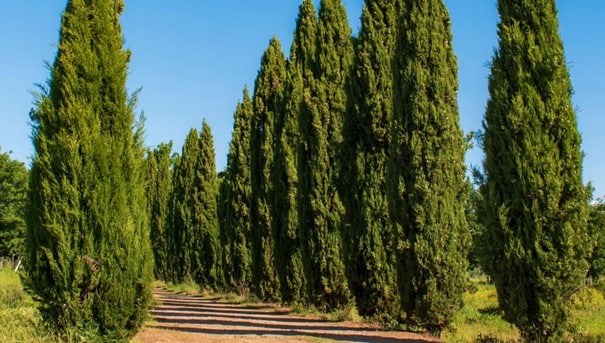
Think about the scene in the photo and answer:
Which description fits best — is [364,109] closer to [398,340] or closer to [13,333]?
[398,340]

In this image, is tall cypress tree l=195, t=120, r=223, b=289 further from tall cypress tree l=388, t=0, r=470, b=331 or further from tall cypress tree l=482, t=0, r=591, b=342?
tall cypress tree l=482, t=0, r=591, b=342

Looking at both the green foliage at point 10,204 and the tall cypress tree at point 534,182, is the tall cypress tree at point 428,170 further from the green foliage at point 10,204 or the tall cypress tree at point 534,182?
the green foliage at point 10,204

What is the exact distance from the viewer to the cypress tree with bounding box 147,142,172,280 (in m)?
33.5

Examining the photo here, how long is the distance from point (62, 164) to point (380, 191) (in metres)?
6.68

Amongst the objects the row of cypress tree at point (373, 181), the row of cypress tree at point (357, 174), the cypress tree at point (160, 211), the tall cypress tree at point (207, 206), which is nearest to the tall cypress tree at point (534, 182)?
the row of cypress tree at point (373, 181)

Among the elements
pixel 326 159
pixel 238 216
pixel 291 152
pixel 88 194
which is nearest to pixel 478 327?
pixel 326 159

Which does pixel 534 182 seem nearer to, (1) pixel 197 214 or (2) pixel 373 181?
(2) pixel 373 181

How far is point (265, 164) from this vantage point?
19.6 metres

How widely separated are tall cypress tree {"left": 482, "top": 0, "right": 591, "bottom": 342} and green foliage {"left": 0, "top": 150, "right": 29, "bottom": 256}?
150ft

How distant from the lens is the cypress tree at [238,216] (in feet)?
72.4

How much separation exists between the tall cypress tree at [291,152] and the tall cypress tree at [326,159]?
0.74m

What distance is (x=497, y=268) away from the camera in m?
7.94

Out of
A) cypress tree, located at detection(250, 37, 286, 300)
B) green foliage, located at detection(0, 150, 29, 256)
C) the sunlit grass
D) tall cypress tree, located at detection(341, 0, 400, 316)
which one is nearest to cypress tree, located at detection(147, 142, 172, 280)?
cypress tree, located at detection(250, 37, 286, 300)

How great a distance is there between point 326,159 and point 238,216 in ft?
27.8
